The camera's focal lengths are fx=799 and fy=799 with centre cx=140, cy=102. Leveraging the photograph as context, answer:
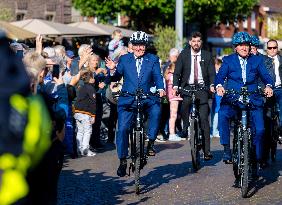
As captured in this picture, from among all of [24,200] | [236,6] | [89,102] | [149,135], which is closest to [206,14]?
[236,6]

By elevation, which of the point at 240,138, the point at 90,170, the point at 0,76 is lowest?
the point at 90,170

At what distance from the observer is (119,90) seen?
10266 millimetres

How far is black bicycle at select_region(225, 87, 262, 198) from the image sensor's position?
28.9 feet

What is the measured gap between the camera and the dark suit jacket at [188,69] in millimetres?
11469

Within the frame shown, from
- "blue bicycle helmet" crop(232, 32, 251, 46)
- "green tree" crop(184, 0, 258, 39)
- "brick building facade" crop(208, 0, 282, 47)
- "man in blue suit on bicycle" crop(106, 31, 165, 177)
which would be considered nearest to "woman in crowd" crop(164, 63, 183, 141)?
"man in blue suit on bicycle" crop(106, 31, 165, 177)

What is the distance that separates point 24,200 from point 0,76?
48cm

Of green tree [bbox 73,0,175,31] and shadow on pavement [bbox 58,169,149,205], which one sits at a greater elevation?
green tree [bbox 73,0,175,31]

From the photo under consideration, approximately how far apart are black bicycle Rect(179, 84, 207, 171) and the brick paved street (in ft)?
0.75

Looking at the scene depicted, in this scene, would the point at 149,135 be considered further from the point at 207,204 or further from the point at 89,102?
the point at 89,102

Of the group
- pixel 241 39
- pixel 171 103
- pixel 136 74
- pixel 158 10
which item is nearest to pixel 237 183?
pixel 241 39

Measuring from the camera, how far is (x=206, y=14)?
5112 centimetres

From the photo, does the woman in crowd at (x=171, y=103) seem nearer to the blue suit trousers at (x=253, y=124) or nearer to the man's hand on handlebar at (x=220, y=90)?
the blue suit trousers at (x=253, y=124)

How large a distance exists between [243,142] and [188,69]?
9.16ft

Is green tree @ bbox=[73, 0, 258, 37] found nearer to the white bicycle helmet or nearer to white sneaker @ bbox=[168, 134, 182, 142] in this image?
white sneaker @ bbox=[168, 134, 182, 142]
